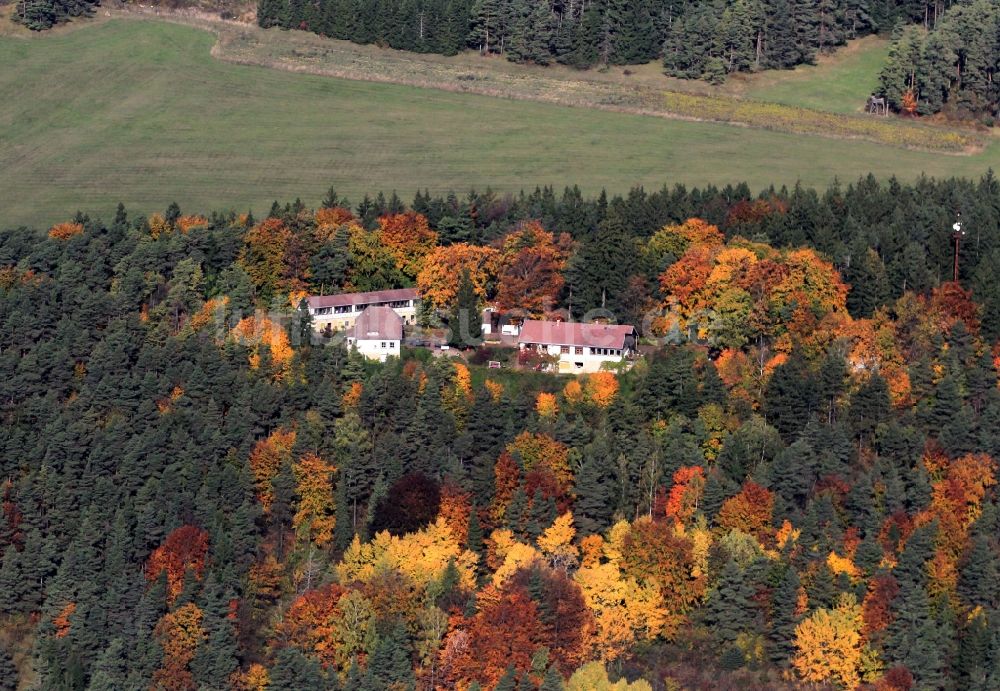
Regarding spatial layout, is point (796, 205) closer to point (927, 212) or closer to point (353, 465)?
point (927, 212)

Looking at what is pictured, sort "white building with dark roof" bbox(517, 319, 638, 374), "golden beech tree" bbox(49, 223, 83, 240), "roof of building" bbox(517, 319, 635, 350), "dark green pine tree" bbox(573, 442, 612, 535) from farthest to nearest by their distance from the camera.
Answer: "golden beech tree" bbox(49, 223, 83, 240) < "roof of building" bbox(517, 319, 635, 350) < "white building with dark roof" bbox(517, 319, 638, 374) < "dark green pine tree" bbox(573, 442, 612, 535)

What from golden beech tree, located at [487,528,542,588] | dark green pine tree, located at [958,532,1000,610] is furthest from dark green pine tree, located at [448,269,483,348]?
dark green pine tree, located at [958,532,1000,610]

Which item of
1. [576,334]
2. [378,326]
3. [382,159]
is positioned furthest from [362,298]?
[382,159]

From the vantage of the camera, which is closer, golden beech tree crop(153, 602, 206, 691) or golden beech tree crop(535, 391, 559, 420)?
golden beech tree crop(153, 602, 206, 691)

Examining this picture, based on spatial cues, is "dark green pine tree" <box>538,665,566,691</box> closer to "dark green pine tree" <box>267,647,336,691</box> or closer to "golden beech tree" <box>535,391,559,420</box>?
"dark green pine tree" <box>267,647,336,691</box>

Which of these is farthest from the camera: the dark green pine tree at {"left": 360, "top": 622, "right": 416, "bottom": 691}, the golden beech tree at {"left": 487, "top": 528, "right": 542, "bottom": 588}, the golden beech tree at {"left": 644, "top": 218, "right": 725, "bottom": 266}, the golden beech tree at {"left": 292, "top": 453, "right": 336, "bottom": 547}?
the golden beech tree at {"left": 644, "top": 218, "right": 725, "bottom": 266}

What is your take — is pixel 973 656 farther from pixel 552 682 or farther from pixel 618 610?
pixel 552 682

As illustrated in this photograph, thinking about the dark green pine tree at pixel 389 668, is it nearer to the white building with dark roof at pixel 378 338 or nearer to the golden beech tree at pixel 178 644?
the golden beech tree at pixel 178 644
